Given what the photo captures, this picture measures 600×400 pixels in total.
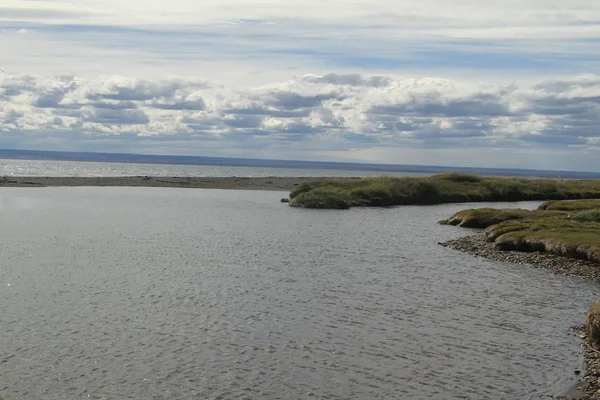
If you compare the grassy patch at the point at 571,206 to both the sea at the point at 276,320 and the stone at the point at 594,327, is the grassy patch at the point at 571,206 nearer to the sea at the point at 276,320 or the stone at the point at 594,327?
the sea at the point at 276,320

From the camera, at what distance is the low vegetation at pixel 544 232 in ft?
166

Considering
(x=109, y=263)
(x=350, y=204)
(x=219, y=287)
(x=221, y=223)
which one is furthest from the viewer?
(x=350, y=204)

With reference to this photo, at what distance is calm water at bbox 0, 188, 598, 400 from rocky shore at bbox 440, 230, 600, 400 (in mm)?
640

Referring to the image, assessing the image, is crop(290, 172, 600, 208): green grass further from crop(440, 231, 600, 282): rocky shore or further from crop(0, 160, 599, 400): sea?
crop(0, 160, 599, 400): sea

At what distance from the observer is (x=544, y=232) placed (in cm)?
5716

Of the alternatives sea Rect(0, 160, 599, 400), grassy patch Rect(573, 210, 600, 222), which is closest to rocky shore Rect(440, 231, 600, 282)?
sea Rect(0, 160, 599, 400)

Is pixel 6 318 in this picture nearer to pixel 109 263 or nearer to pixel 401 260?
pixel 109 263

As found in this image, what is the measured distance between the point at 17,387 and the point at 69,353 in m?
3.66

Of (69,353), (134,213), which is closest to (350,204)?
(134,213)

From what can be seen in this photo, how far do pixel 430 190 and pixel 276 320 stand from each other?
9775 cm

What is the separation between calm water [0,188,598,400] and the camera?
23078 mm

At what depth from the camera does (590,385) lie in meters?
22.8

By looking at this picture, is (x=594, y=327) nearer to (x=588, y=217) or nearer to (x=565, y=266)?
(x=565, y=266)

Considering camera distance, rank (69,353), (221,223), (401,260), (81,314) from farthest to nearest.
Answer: (221,223), (401,260), (81,314), (69,353)
